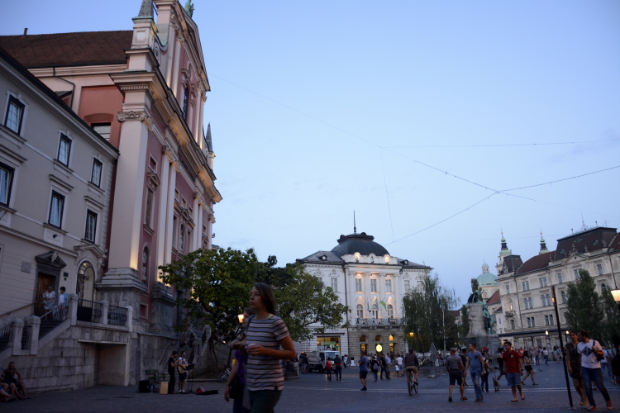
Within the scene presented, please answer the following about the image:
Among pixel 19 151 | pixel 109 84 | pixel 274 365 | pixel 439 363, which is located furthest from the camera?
pixel 439 363

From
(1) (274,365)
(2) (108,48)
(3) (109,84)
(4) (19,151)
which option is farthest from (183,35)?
(1) (274,365)

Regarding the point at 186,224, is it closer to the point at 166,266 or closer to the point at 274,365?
the point at 166,266

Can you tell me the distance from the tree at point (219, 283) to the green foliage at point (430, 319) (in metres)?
32.2

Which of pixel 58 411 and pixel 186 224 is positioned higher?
pixel 186 224

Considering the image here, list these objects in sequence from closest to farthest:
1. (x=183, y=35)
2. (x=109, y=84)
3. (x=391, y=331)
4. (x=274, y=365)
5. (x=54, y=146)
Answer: (x=274, y=365)
(x=54, y=146)
(x=109, y=84)
(x=183, y=35)
(x=391, y=331)

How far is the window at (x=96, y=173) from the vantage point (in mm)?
23594

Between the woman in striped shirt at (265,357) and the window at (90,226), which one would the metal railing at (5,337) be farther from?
the woman in striped shirt at (265,357)

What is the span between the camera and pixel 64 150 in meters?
21.5

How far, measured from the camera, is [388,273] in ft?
247

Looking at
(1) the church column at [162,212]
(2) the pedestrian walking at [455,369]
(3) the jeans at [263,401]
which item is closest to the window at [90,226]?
(1) the church column at [162,212]

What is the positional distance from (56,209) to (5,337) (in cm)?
730

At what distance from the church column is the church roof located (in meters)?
6.57

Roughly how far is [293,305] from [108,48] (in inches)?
815

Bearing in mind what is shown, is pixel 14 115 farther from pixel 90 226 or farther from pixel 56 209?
pixel 90 226
